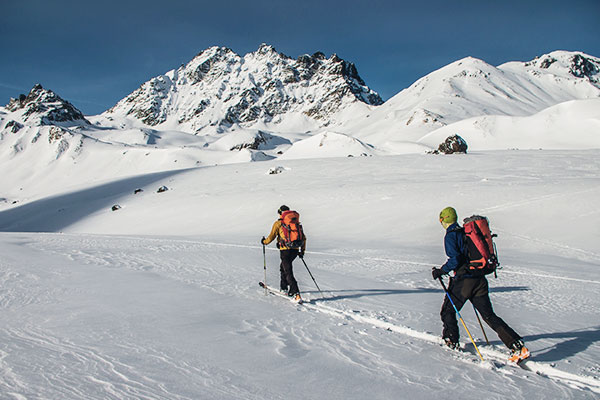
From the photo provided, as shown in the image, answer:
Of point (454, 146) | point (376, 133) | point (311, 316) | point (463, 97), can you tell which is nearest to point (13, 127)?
point (376, 133)

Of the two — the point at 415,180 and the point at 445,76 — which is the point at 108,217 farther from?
the point at 445,76

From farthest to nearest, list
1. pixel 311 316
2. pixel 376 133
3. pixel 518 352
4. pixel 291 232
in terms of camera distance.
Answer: pixel 376 133
pixel 291 232
pixel 311 316
pixel 518 352

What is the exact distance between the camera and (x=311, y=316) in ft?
20.3

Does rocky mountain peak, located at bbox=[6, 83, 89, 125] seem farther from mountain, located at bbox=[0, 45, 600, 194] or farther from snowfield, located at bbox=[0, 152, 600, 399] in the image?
snowfield, located at bbox=[0, 152, 600, 399]

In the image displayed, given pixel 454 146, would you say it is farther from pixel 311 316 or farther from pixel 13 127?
pixel 13 127

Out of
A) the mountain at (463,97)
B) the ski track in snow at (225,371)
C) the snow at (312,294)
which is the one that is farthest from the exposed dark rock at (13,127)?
the ski track in snow at (225,371)

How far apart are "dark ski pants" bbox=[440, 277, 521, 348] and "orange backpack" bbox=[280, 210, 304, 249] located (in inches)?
113

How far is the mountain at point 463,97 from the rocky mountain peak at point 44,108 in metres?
125

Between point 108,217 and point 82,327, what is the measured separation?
90.6 feet

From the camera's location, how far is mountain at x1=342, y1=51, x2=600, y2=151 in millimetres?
114125

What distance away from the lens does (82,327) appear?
16.9ft

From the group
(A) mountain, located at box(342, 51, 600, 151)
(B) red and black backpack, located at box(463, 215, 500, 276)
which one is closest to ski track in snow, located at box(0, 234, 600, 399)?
(B) red and black backpack, located at box(463, 215, 500, 276)

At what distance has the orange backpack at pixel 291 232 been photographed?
704 centimetres

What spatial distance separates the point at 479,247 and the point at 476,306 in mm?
785
